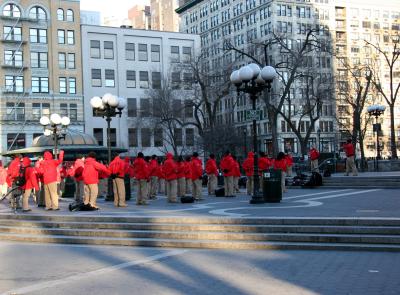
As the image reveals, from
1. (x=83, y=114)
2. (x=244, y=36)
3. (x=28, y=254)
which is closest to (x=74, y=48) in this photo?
(x=83, y=114)

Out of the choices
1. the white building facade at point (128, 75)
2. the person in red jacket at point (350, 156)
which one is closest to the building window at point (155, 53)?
the white building facade at point (128, 75)

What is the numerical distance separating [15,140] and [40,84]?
25.3 feet

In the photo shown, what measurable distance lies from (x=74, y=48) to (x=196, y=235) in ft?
209

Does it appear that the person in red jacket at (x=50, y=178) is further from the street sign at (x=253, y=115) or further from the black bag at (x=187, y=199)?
the street sign at (x=253, y=115)

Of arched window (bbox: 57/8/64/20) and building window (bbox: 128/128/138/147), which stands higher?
arched window (bbox: 57/8/64/20)

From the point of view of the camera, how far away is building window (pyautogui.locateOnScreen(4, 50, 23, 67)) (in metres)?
69.1

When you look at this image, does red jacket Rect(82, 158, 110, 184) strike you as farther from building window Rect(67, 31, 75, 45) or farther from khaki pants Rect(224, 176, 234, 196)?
building window Rect(67, 31, 75, 45)

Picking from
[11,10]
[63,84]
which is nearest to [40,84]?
[63,84]

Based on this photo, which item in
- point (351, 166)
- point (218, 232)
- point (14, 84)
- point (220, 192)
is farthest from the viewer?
point (14, 84)

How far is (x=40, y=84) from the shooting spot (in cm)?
7100

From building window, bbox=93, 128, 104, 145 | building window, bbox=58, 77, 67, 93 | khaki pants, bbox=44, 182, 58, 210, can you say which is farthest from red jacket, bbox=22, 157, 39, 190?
building window, bbox=93, 128, 104, 145

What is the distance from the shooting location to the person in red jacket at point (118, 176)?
18.8 m

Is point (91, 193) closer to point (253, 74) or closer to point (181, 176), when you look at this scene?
point (181, 176)

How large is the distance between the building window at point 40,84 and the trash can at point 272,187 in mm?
57326
